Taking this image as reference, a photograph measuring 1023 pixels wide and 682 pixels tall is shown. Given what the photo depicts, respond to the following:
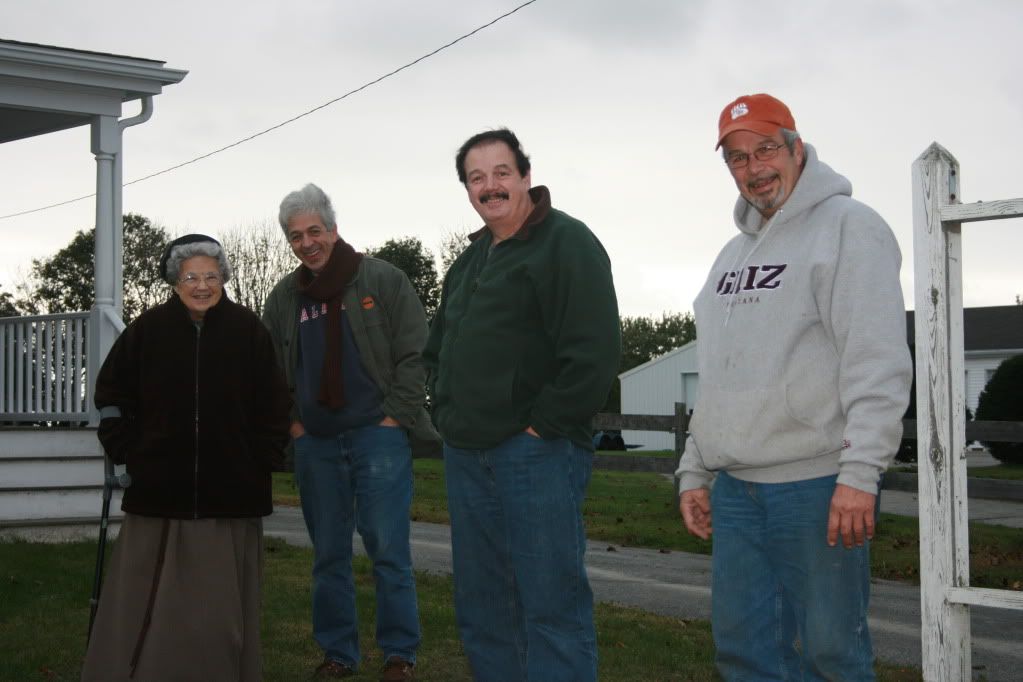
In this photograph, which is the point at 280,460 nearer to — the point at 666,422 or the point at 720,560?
the point at 720,560

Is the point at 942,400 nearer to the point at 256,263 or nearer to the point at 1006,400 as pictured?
the point at 1006,400

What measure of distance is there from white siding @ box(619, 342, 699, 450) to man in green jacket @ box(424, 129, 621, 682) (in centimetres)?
4818

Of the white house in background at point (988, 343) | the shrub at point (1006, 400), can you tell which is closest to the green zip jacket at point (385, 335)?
the shrub at point (1006, 400)

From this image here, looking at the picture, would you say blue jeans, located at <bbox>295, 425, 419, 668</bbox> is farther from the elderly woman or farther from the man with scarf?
the elderly woman

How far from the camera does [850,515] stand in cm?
311

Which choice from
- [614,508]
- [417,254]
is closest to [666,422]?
[614,508]

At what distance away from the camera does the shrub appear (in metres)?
26.2

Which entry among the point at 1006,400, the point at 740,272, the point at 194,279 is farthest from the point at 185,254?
the point at 1006,400

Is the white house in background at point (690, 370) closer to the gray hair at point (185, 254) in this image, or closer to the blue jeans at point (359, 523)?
the blue jeans at point (359, 523)

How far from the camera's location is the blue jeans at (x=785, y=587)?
10.5ft

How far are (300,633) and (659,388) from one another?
4987 centimetres

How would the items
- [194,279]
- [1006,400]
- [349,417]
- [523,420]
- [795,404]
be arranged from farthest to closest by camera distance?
[1006,400] → [349,417] → [194,279] → [523,420] → [795,404]

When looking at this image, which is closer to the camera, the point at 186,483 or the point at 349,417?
the point at 186,483

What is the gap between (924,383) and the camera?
13.3 feet
